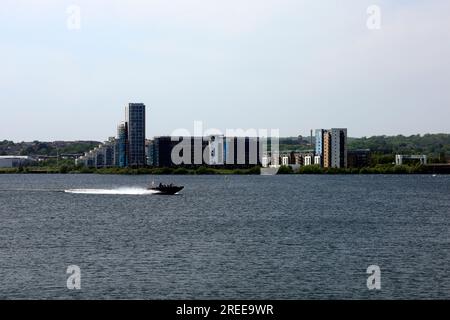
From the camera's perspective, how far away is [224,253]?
158 ft

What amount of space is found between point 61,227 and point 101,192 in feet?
228

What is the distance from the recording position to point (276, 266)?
4231 cm

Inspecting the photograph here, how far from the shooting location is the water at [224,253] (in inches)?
1403

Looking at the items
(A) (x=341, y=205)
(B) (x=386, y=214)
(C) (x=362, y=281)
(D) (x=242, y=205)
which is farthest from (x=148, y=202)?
(C) (x=362, y=281)

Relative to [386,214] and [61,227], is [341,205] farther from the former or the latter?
[61,227]

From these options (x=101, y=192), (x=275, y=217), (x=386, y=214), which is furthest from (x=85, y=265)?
(x=101, y=192)

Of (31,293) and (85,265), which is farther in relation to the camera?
(85,265)

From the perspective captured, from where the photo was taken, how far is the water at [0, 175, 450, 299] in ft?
117

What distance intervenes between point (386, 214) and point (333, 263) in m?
43.8

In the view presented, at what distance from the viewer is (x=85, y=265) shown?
4319cm
